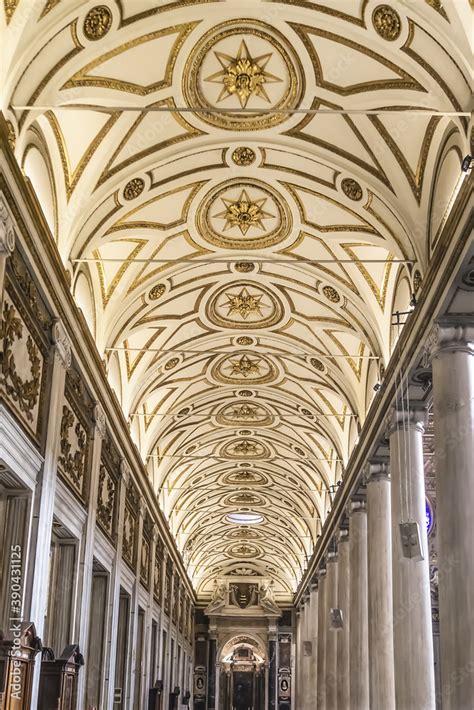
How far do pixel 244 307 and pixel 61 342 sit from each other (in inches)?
→ 307

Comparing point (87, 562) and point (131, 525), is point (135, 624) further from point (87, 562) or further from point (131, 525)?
point (87, 562)

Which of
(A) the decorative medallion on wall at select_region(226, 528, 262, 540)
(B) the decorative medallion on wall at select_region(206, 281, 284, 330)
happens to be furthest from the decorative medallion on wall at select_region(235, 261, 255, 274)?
(A) the decorative medallion on wall at select_region(226, 528, 262, 540)

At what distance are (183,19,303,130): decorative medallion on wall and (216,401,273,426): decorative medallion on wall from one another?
1494 cm

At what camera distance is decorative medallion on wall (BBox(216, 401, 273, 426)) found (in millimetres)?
27375

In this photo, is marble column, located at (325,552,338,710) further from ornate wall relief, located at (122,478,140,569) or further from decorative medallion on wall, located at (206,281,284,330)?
decorative medallion on wall, located at (206,281,284,330)

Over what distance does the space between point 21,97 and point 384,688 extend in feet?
38.8

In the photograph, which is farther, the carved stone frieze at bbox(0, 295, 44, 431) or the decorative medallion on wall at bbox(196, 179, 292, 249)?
the decorative medallion on wall at bbox(196, 179, 292, 249)

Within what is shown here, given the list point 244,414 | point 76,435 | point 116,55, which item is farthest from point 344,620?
point 116,55

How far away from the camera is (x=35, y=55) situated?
1067 centimetres

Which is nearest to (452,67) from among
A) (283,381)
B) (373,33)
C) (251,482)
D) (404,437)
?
(373,33)

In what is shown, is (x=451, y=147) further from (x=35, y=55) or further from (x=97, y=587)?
(x=97, y=587)

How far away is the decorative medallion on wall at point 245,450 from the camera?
103ft

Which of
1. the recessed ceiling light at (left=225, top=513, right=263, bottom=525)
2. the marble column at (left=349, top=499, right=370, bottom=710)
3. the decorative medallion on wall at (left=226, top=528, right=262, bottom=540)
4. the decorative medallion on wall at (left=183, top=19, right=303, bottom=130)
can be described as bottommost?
the marble column at (left=349, top=499, right=370, bottom=710)

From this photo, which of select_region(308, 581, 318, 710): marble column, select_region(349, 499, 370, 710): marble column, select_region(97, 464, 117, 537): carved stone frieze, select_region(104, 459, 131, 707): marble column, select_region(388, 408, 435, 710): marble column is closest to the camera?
select_region(388, 408, 435, 710): marble column
